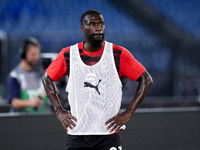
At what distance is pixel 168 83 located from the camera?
862 cm

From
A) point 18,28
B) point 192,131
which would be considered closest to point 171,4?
point 18,28

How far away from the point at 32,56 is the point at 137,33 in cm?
612

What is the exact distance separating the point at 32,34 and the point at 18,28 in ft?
5.88

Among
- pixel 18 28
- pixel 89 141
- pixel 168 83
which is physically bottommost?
pixel 168 83

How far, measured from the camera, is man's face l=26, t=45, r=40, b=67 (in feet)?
12.8

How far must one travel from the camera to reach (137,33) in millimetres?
9711

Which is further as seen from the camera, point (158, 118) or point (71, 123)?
point (158, 118)

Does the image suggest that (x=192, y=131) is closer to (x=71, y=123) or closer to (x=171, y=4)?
(x=71, y=123)

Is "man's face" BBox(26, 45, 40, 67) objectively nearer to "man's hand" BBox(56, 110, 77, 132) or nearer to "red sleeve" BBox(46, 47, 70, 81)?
"red sleeve" BBox(46, 47, 70, 81)

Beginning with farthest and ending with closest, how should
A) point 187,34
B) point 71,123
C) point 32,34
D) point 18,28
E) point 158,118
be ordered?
point 187,34
point 18,28
point 32,34
point 158,118
point 71,123

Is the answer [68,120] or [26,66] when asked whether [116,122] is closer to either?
[68,120]

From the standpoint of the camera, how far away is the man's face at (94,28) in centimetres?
215

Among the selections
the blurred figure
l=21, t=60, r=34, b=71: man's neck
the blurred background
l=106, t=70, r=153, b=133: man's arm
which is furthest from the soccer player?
the blurred background

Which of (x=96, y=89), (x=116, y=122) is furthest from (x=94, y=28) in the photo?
(x=116, y=122)
